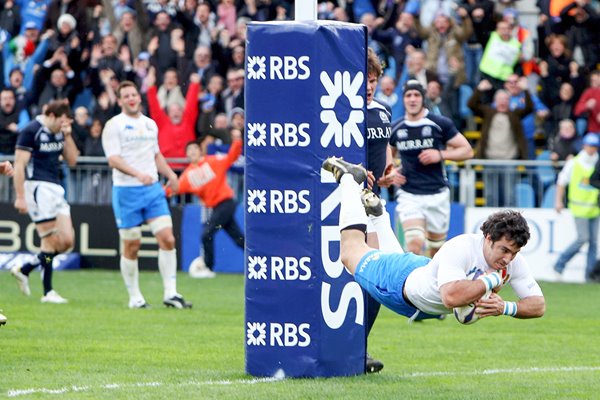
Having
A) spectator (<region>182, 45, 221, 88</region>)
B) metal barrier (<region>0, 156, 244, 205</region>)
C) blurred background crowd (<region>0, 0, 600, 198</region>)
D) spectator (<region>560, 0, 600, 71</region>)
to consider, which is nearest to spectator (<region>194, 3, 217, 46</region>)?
blurred background crowd (<region>0, 0, 600, 198</region>)

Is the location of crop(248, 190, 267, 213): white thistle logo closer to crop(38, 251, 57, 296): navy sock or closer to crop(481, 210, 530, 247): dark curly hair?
crop(481, 210, 530, 247): dark curly hair

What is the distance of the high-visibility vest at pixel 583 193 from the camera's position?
67.5ft

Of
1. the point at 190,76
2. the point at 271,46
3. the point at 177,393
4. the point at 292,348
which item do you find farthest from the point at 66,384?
the point at 190,76

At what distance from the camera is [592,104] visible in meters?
21.5

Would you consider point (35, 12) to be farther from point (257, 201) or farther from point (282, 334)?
point (282, 334)

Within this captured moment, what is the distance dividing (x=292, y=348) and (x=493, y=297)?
175cm

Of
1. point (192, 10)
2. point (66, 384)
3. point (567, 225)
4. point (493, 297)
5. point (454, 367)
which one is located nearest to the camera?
point (493, 297)

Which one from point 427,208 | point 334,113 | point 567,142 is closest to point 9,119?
point 567,142

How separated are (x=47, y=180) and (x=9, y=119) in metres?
7.32

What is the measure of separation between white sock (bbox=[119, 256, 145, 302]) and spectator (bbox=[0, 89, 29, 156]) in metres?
7.94

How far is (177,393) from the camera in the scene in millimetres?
9352

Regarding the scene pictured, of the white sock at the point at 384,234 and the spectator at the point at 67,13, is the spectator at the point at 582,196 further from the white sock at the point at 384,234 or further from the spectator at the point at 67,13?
the white sock at the point at 384,234

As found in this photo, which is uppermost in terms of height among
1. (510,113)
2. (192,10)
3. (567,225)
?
(192,10)

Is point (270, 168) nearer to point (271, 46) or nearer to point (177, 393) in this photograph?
point (271, 46)
